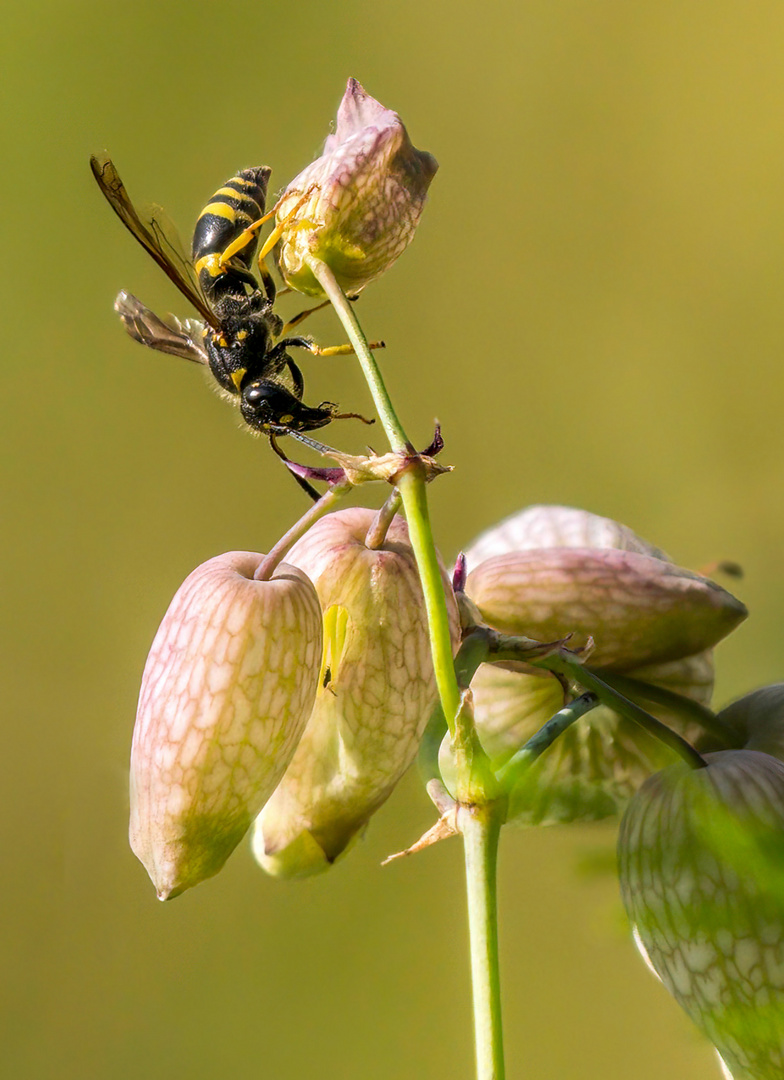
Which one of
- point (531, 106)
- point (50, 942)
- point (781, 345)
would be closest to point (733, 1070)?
point (50, 942)

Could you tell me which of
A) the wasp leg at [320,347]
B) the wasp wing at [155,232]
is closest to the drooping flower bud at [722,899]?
the wasp leg at [320,347]

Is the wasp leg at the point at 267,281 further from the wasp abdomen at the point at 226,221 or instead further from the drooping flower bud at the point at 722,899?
the drooping flower bud at the point at 722,899

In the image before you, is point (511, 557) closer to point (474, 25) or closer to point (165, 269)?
point (165, 269)

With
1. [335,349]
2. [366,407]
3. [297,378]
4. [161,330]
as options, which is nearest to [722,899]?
[335,349]

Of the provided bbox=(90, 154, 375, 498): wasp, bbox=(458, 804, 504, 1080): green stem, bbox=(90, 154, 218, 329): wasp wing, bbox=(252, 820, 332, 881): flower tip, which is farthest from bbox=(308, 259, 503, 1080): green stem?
bbox=(90, 154, 218, 329): wasp wing

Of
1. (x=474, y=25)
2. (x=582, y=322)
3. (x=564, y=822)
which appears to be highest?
(x=474, y=25)

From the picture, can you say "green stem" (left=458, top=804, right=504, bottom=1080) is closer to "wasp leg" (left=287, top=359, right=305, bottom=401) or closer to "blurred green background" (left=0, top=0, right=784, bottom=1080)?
"wasp leg" (left=287, top=359, right=305, bottom=401)
